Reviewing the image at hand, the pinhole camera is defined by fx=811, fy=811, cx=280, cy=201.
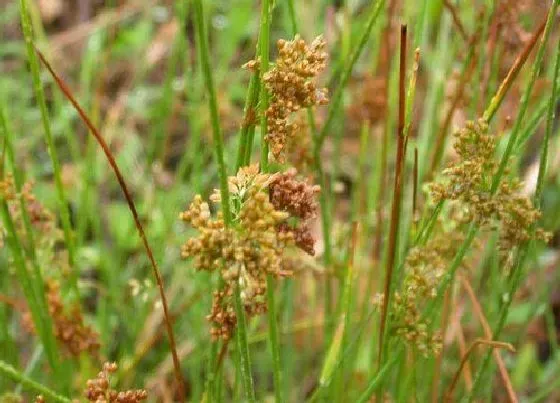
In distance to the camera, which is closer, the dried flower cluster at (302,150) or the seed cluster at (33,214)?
the seed cluster at (33,214)

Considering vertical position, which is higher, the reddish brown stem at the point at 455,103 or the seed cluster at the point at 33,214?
the reddish brown stem at the point at 455,103

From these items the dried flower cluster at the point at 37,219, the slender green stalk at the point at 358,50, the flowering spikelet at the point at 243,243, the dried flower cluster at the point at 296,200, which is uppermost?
the slender green stalk at the point at 358,50

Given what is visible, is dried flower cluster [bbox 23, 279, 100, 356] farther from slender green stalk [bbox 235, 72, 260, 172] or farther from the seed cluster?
→ slender green stalk [bbox 235, 72, 260, 172]

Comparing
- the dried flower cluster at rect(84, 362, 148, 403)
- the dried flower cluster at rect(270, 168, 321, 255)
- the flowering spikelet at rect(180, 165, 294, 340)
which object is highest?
the dried flower cluster at rect(270, 168, 321, 255)

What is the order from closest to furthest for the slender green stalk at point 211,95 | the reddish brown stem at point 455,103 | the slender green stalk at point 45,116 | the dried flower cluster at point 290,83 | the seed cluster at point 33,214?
the slender green stalk at point 211,95 < the dried flower cluster at point 290,83 < the slender green stalk at point 45,116 < the seed cluster at point 33,214 < the reddish brown stem at point 455,103

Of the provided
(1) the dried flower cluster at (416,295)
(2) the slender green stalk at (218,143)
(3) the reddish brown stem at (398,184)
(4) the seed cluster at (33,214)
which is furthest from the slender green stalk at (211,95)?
(4) the seed cluster at (33,214)

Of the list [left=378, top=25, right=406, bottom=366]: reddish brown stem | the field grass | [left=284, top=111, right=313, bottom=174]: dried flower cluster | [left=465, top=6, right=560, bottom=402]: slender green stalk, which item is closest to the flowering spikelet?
the field grass

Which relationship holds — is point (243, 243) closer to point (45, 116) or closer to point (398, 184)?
point (398, 184)

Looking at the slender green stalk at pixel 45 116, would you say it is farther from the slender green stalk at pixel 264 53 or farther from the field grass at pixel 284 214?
the slender green stalk at pixel 264 53

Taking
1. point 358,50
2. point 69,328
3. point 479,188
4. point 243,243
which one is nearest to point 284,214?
point 243,243
